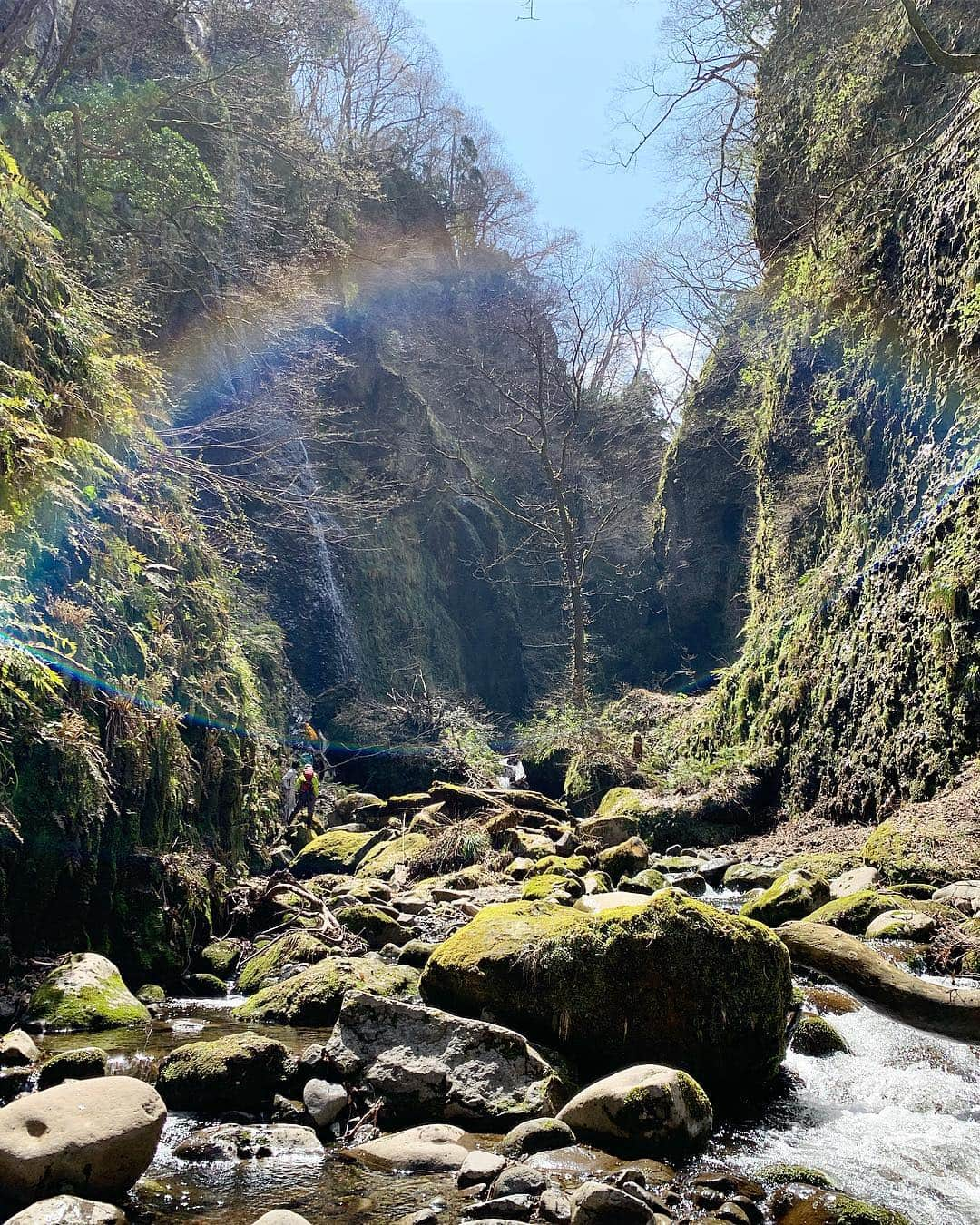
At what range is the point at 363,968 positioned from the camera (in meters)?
6.51

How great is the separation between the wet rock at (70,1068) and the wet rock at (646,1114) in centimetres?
244

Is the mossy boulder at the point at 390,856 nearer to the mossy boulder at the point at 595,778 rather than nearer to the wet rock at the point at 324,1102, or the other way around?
the mossy boulder at the point at 595,778

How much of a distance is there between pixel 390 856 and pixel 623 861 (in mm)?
3333

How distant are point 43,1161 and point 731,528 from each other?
27594 millimetres

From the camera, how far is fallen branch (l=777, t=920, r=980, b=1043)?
205 inches

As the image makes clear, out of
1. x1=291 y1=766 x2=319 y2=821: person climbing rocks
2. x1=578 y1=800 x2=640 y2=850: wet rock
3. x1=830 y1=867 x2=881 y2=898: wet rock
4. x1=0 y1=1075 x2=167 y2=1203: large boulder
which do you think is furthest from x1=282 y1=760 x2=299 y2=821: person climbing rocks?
x1=0 y1=1075 x2=167 y2=1203: large boulder

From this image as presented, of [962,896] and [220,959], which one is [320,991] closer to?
[220,959]

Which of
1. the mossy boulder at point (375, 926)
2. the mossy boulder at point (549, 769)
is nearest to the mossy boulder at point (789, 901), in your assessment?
the mossy boulder at point (375, 926)

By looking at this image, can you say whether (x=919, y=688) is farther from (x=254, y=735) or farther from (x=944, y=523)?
(x=254, y=735)

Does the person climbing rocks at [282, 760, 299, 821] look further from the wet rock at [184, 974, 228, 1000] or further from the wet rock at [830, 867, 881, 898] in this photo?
the wet rock at [830, 867, 881, 898]

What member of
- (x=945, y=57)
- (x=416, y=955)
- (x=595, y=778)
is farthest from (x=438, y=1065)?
(x=595, y=778)

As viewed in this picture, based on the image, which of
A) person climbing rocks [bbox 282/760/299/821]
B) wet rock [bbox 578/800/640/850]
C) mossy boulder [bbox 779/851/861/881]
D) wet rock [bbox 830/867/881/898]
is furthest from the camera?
person climbing rocks [bbox 282/760/299/821]

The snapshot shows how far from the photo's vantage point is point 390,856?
467 inches

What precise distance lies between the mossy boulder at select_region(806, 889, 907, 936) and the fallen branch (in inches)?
45.1
